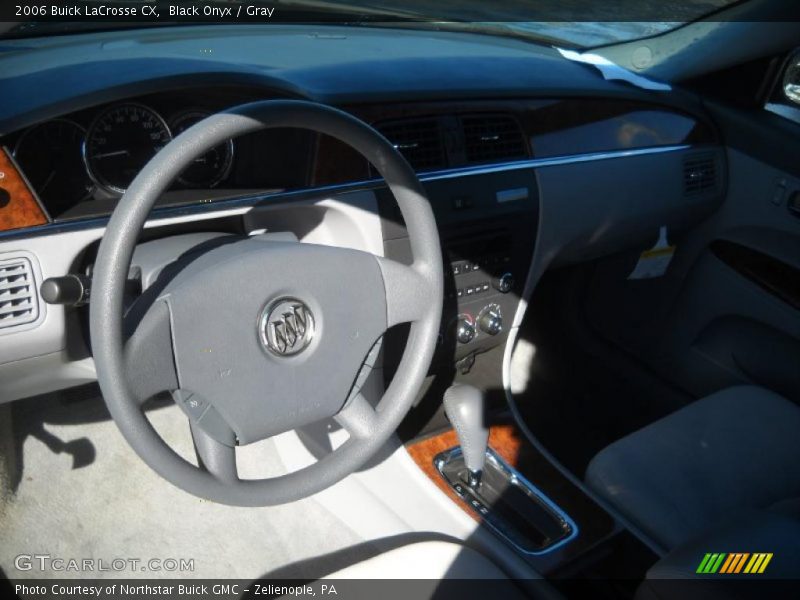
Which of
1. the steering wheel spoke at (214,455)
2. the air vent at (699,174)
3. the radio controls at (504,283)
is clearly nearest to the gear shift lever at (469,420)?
the radio controls at (504,283)

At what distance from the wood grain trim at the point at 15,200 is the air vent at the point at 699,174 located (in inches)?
75.6

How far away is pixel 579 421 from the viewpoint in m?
2.53

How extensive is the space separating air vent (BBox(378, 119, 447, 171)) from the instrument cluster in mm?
435

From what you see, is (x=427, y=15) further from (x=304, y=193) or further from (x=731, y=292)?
(x=731, y=292)

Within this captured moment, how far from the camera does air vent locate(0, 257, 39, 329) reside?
1300 millimetres

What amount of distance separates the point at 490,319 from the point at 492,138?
49cm

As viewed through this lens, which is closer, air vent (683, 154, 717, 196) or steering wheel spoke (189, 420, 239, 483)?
steering wheel spoke (189, 420, 239, 483)

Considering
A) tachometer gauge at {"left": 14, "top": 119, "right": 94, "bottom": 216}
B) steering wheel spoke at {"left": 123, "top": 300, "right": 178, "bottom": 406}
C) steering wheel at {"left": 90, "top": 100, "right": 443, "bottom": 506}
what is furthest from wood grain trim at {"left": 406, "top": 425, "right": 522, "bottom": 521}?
tachometer gauge at {"left": 14, "top": 119, "right": 94, "bottom": 216}

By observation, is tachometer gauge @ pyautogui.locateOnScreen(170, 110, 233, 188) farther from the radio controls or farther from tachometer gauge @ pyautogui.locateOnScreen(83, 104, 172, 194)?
the radio controls

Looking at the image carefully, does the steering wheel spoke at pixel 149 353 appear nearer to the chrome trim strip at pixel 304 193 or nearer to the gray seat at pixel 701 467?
the chrome trim strip at pixel 304 193

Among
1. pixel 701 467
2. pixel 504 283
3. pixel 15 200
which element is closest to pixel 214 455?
pixel 15 200

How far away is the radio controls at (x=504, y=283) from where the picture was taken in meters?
2.02
